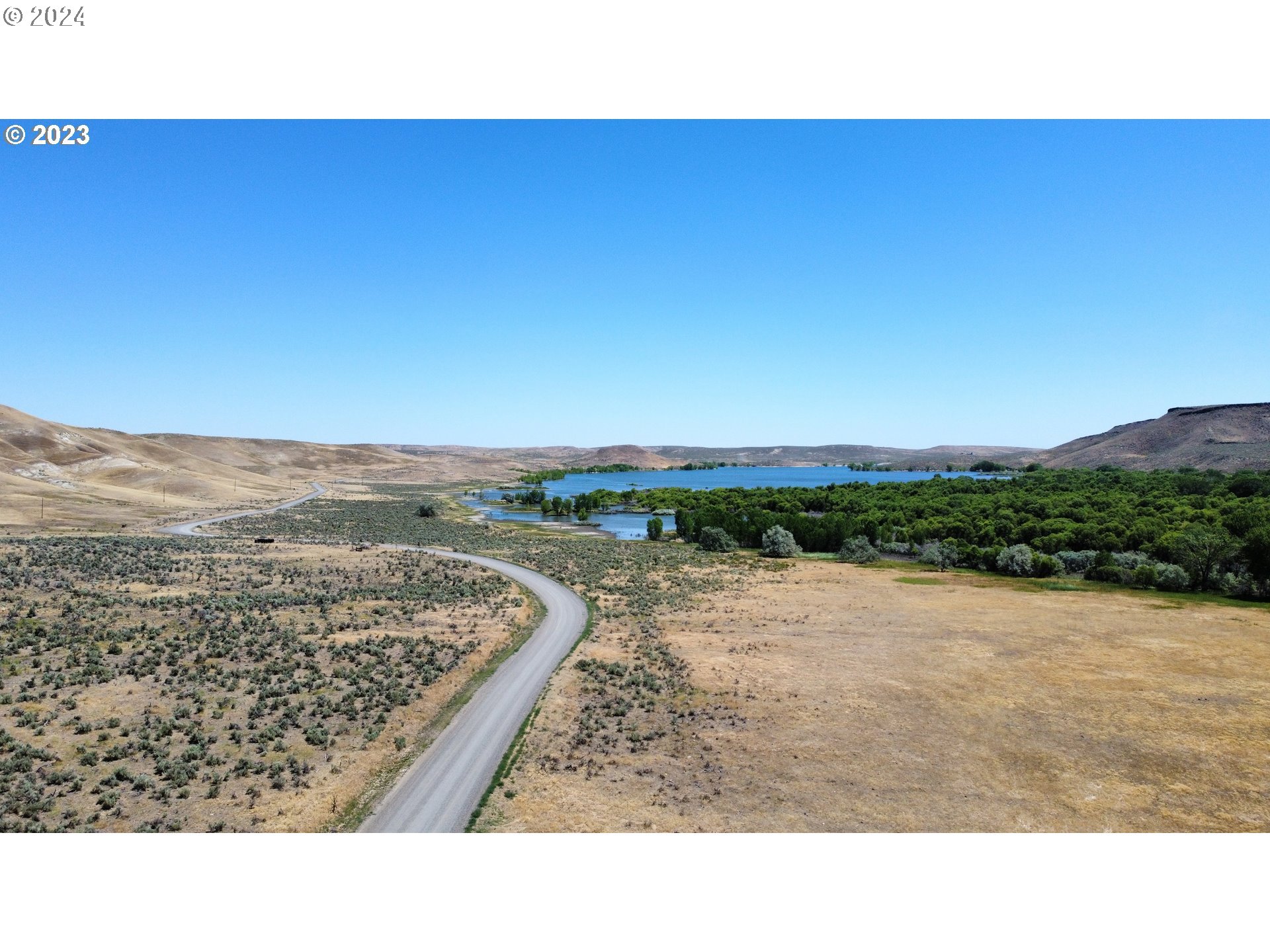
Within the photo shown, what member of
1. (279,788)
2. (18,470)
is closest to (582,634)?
(279,788)

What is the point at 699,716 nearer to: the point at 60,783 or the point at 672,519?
the point at 60,783

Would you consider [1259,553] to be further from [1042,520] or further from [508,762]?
[508,762]

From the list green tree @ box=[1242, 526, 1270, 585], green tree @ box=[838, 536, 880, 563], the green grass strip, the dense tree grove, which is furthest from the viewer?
green tree @ box=[838, 536, 880, 563]

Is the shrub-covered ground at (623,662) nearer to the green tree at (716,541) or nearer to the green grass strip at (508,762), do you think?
the green grass strip at (508,762)

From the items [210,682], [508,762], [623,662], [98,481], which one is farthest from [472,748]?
[98,481]

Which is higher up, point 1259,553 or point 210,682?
point 1259,553

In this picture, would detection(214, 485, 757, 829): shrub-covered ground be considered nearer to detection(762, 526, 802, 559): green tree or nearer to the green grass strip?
the green grass strip

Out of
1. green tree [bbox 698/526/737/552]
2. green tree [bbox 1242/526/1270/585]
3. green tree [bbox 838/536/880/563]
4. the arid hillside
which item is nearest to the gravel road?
green tree [bbox 698/526/737/552]

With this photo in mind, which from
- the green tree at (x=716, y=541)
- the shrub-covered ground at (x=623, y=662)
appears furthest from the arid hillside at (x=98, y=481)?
the green tree at (x=716, y=541)
